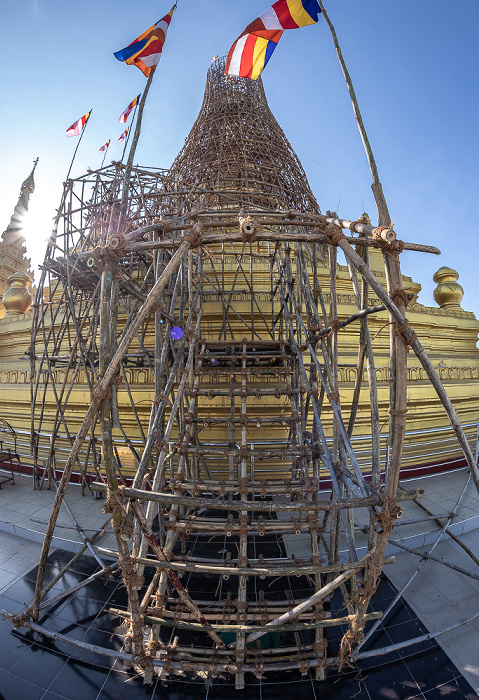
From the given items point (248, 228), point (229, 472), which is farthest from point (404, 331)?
point (229, 472)

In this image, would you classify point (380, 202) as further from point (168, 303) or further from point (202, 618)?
point (202, 618)

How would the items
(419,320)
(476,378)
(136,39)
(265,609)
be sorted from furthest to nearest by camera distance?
(419,320) < (476,378) < (136,39) < (265,609)

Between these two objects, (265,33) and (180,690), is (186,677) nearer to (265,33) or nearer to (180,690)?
(180,690)

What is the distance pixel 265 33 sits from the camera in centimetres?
447

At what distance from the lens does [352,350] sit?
28.1 ft

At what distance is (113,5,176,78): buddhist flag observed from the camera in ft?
14.6

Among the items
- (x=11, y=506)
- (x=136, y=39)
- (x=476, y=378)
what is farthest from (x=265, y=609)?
(x=476, y=378)

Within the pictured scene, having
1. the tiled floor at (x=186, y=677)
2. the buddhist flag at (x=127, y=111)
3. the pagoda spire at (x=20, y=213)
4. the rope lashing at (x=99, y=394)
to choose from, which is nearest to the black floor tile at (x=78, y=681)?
the tiled floor at (x=186, y=677)

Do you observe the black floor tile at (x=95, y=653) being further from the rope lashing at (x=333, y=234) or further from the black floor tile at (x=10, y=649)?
the rope lashing at (x=333, y=234)

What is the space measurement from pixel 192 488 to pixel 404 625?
3.05 metres

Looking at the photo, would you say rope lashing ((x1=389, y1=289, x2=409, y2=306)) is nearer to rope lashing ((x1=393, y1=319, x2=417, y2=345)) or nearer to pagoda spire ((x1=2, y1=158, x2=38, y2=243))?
rope lashing ((x1=393, y1=319, x2=417, y2=345))

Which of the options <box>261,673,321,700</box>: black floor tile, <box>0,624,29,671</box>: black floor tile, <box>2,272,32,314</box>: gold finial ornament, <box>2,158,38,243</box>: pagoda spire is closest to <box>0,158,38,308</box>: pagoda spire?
<box>2,158,38,243</box>: pagoda spire

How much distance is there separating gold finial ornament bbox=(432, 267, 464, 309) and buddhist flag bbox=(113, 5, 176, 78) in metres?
13.5

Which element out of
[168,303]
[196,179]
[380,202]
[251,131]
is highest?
[251,131]
